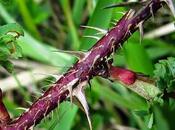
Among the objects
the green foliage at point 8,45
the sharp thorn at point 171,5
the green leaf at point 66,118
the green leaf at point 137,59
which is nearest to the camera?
the sharp thorn at point 171,5

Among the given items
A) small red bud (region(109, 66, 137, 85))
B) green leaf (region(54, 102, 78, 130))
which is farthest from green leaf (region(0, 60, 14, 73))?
green leaf (region(54, 102, 78, 130))

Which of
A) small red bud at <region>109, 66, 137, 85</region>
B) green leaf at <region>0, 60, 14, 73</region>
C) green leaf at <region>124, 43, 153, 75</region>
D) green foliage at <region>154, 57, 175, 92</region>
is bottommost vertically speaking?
green leaf at <region>124, 43, 153, 75</region>

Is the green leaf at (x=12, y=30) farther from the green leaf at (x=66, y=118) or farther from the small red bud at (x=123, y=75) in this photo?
the green leaf at (x=66, y=118)

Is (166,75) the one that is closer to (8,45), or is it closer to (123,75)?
(123,75)

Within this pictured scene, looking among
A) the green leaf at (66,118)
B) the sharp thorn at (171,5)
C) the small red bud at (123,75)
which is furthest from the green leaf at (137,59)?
the sharp thorn at (171,5)

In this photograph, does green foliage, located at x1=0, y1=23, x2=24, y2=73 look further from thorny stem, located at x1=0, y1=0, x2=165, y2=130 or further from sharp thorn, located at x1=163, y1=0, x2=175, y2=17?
sharp thorn, located at x1=163, y1=0, x2=175, y2=17

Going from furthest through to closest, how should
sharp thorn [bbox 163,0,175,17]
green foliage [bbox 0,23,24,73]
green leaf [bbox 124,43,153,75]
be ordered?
green leaf [bbox 124,43,153,75]
green foliage [bbox 0,23,24,73]
sharp thorn [bbox 163,0,175,17]

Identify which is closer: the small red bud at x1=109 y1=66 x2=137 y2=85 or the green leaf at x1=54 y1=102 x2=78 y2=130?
the small red bud at x1=109 y1=66 x2=137 y2=85
